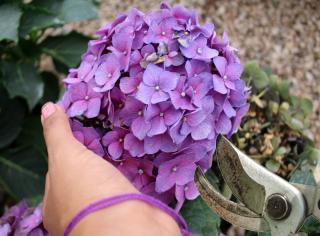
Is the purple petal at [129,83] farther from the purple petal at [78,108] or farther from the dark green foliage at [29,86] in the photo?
the dark green foliage at [29,86]

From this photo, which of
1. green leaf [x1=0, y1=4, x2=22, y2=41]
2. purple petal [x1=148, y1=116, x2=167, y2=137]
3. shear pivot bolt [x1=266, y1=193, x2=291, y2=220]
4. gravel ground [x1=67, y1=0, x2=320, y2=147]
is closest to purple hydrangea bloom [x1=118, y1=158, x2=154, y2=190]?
purple petal [x1=148, y1=116, x2=167, y2=137]

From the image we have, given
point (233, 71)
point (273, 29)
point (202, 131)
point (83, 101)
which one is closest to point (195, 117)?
point (202, 131)

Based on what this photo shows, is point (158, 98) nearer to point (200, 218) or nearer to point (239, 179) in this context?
point (239, 179)

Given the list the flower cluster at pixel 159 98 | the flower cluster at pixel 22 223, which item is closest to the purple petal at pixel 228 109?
the flower cluster at pixel 159 98

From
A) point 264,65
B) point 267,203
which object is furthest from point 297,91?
point 267,203

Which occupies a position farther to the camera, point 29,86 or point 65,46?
point 65,46

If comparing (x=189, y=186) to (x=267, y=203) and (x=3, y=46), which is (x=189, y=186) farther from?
(x=3, y=46)
